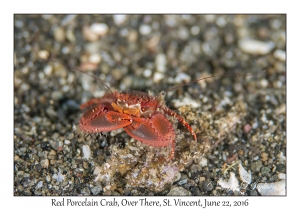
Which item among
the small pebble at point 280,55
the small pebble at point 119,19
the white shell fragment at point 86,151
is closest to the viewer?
the white shell fragment at point 86,151

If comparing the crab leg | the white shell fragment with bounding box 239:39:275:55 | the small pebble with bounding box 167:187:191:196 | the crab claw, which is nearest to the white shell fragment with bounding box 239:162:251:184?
the small pebble with bounding box 167:187:191:196

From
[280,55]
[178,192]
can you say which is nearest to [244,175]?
[178,192]

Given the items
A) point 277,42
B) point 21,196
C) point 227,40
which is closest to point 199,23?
point 227,40

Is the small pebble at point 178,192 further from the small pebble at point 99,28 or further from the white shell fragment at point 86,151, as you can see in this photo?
the small pebble at point 99,28

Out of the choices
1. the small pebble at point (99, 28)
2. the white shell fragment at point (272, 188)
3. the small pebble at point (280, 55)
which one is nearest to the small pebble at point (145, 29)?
the small pebble at point (99, 28)

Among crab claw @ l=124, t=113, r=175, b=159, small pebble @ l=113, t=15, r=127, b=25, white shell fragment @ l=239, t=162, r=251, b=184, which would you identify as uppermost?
small pebble @ l=113, t=15, r=127, b=25

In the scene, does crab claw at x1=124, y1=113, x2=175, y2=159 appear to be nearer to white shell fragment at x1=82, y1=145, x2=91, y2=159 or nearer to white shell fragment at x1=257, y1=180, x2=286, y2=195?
white shell fragment at x1=82, y1=145, x2=91, y2=159
